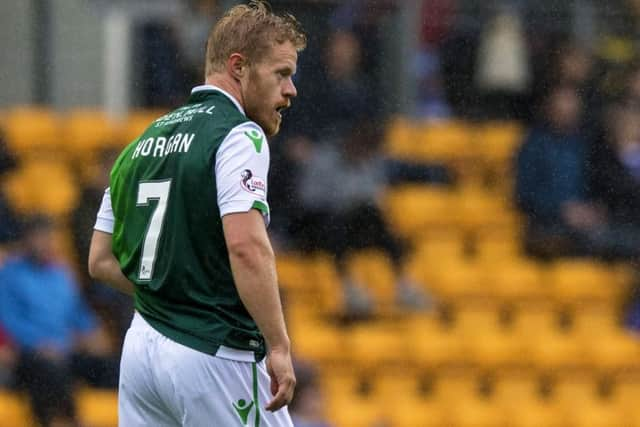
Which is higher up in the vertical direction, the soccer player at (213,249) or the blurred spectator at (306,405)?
the soccer player at (213,249)

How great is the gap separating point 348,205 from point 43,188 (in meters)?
1.71

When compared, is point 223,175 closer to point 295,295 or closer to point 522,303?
point 295,295

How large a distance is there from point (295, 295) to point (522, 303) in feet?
4.80

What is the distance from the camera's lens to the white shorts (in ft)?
12.6

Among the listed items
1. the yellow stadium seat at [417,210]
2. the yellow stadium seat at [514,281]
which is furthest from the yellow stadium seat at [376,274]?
the yellow stadium seat at [514,281]

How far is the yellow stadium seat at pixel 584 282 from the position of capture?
9367 millimetres

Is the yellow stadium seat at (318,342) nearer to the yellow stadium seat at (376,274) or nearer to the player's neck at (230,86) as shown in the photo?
the yellow stadium seat at (376,274)

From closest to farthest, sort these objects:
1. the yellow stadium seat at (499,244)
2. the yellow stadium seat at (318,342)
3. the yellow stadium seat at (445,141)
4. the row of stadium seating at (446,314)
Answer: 1. the yellow stadium seat at (318,342)
2. the row of stadium seating at (446,314)
3. the yellow stadium seat at (499,244)
4. the yellow stadium seat at (445,141)

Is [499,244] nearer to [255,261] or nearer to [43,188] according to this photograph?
[43,188]

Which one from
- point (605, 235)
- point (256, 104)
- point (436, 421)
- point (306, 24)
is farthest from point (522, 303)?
point (256, 104)

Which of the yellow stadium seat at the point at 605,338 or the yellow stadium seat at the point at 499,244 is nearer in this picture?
the yellow stadium seat at the point at 605,338

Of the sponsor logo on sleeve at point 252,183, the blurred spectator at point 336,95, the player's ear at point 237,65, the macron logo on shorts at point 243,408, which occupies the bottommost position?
the blurred spectator at point 336,95

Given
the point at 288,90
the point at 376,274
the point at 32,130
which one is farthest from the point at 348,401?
the point at 288,90

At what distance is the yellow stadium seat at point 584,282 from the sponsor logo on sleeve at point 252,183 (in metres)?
5.82
